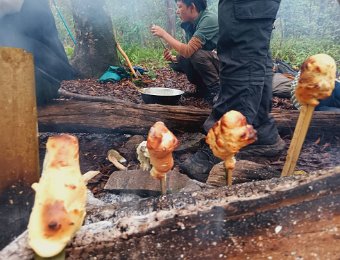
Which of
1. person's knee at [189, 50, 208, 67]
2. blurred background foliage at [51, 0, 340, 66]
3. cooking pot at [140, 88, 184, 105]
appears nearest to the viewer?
cooking pot at [140, 88, 184, 105]

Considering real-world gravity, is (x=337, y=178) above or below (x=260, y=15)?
below

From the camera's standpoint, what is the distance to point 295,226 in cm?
153

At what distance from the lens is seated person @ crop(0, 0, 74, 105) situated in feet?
11.2

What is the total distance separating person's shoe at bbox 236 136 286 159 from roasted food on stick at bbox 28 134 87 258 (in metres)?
2.65

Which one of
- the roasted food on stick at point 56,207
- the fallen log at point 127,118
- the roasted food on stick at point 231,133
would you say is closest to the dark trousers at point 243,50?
the fallen log at point 127,118

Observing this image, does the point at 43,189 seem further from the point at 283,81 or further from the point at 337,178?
the point at 283,81

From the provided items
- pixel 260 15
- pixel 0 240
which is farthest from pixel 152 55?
pixel 0 240

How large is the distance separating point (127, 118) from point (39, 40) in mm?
1327

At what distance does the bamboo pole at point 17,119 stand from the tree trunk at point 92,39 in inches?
272

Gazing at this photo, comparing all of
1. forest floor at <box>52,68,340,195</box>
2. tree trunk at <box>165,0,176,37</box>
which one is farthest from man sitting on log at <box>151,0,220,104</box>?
tree trunk at <box>165,0,176,37</box>

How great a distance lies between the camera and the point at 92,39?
8.38 meters

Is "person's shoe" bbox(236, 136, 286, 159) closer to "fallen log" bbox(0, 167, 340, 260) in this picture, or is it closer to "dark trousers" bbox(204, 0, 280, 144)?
"dark trousers" bbox(204, 0, 280, 144)

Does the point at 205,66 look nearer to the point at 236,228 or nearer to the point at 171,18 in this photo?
the point at 236,228

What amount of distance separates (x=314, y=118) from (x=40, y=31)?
11.2 feet
